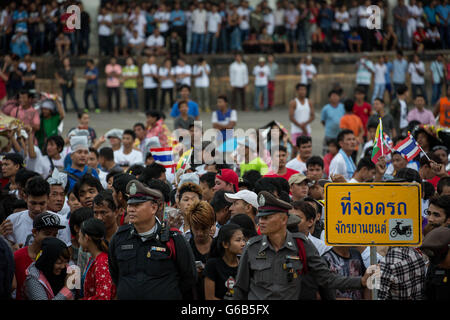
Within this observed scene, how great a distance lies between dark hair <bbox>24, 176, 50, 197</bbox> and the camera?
7.66m

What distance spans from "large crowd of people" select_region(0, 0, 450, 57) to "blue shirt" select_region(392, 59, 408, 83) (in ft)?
4.67

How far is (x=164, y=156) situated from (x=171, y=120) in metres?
10.9

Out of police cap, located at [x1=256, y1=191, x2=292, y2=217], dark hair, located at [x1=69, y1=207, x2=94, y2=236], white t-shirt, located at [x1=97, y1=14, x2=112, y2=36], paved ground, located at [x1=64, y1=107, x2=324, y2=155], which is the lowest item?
paved ground, located at [x1=64, y1=107, x2=324, y2=155]

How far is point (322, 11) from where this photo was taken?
25.6 metres

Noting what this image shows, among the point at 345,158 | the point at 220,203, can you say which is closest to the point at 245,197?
the point at 220,203

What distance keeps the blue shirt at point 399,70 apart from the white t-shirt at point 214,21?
556cm

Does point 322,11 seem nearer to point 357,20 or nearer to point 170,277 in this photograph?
point 357,20

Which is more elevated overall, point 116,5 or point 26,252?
point 116,5

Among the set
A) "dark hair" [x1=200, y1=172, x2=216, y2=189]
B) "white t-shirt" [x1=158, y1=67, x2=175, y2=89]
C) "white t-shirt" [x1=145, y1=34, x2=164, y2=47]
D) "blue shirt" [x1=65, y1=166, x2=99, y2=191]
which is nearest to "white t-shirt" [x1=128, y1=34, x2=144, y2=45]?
"white t-shirt" [x1=145, y1=34, x2=164, y2=47]

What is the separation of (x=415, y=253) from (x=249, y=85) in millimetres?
19184

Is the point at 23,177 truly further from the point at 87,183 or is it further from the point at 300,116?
the point at 300,116

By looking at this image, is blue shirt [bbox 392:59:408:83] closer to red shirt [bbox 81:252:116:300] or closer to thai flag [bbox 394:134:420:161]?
thai flag [bbox 394:134:420:161]
